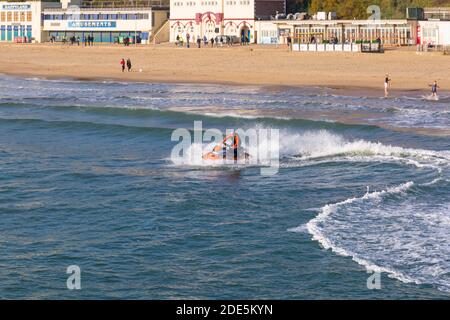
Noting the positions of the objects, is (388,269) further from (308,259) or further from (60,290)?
(60,290)

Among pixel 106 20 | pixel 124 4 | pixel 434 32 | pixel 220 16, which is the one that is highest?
pixel 124 4

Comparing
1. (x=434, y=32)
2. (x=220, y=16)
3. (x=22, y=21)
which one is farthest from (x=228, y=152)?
(x=22, y=21)

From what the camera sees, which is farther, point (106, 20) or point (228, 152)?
point (106, 20)

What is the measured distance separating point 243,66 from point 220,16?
16258 mm

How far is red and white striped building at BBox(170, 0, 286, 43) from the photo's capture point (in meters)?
78.1

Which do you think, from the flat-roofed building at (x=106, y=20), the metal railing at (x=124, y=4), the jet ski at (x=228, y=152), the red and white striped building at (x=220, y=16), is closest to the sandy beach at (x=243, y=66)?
the red and white striped building at (x=220, y=16)

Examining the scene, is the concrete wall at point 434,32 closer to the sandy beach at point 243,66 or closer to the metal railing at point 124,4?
the sandy beach at point 243,66

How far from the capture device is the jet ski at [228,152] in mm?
29922

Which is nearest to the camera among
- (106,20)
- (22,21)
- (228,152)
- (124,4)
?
(228,152)

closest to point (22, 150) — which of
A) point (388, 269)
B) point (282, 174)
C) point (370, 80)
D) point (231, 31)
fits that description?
point (282, 174)

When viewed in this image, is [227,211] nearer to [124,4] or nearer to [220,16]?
[220,16]

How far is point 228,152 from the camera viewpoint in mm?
30453

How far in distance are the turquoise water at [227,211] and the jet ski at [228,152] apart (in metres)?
0.96

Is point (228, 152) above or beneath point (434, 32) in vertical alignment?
beneath
